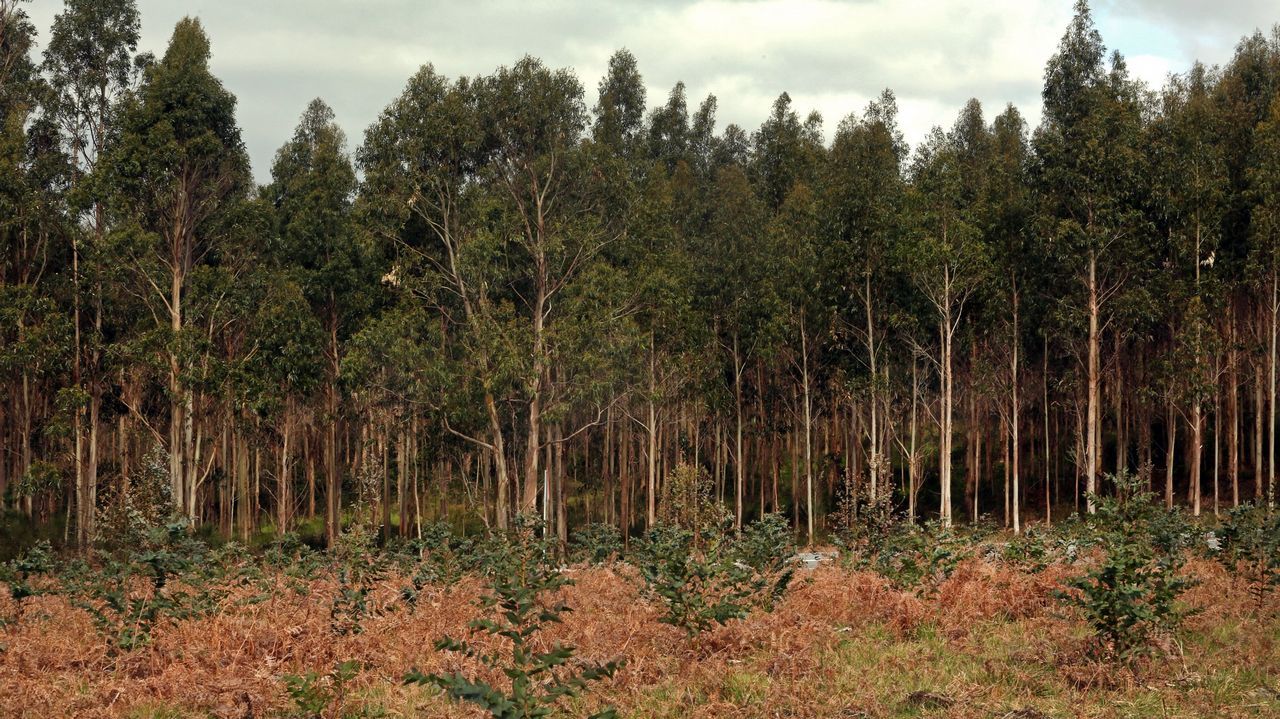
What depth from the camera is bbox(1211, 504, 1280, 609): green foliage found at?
1294 centimetres

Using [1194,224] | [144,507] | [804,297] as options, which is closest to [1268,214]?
[1194,224]

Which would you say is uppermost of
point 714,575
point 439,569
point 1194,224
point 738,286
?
point 1194,224

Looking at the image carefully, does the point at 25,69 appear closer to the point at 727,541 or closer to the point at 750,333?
the point at 750,333

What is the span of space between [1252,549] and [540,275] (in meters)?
25.4

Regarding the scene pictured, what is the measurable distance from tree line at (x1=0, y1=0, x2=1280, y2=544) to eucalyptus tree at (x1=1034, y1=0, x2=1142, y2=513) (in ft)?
0.44

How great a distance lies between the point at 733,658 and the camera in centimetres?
1084

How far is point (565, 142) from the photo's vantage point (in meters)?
36.9

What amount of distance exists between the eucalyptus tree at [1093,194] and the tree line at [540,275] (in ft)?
0.44

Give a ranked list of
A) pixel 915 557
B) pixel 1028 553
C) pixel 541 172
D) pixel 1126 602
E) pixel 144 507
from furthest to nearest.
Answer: pixel 541 172 < pixel 144 507 < pixel 1028 553 < pixel 915 557 < pixel 1126 602

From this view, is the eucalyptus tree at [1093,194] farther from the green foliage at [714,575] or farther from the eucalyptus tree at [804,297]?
the green foliage at [714,575]

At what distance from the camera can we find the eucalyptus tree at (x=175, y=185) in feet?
112

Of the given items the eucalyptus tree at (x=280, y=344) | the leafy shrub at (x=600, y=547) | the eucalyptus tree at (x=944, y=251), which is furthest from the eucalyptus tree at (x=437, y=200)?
the eucalyptus tree at (x=944, y=251)

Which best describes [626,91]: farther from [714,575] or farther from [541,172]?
[714,575]

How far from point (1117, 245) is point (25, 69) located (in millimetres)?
38048
